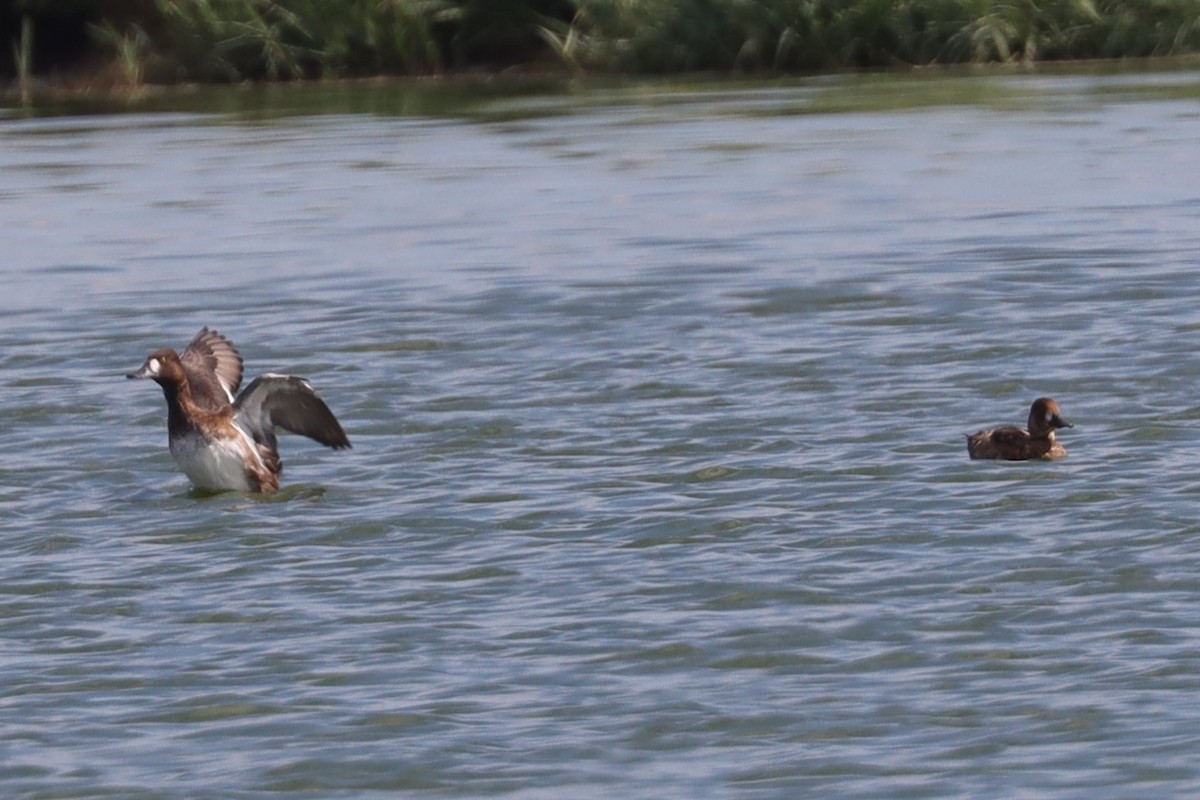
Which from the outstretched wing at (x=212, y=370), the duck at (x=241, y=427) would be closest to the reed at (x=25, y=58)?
the outstretched wing at (x=212, y=370)

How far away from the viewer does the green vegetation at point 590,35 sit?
3488 centimetres

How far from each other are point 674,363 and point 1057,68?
22.1 m

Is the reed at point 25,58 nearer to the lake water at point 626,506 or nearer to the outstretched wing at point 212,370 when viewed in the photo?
the lake water at point 626,506

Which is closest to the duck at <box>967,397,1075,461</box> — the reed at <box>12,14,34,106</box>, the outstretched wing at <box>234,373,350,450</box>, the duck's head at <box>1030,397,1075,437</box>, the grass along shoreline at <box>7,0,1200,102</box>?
the duck's head at <box>1030,397,1075,437</box>

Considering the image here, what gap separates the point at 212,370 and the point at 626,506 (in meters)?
2.97

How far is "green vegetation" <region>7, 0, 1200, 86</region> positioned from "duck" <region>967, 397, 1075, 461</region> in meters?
24.2

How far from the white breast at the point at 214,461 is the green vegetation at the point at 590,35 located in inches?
965

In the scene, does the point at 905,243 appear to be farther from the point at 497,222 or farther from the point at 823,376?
the point at 823,376

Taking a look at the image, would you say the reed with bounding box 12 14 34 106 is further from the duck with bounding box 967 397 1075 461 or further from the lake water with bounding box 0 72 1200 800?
the duck with bounding box 967 397 1075 461

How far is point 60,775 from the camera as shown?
7109mm

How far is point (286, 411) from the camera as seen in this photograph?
37.6 ft

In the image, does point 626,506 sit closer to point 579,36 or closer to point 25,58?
point 579,36

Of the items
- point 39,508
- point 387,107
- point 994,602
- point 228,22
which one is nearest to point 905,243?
point 39,508

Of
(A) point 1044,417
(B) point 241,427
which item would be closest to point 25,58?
(B) point 241,427
